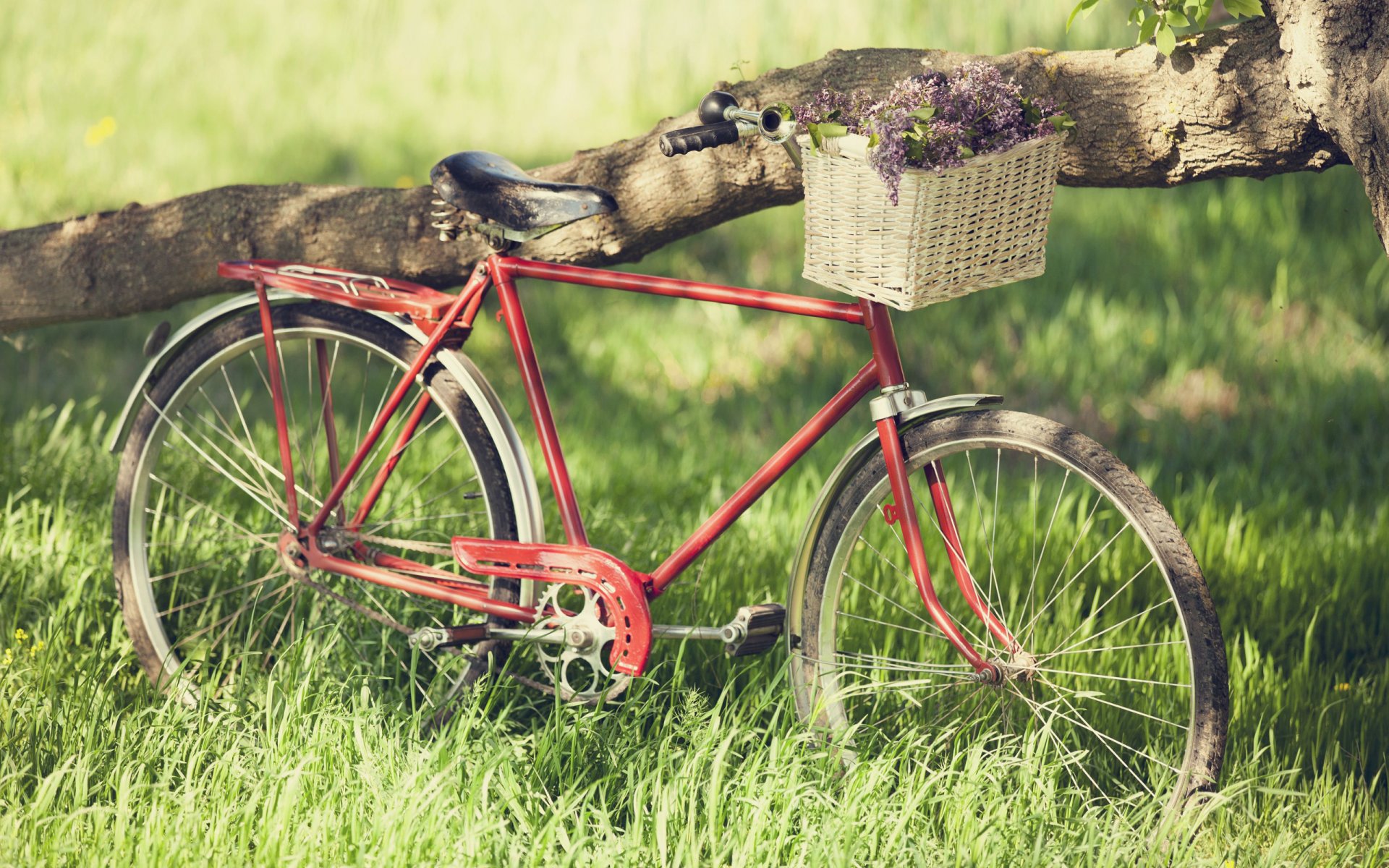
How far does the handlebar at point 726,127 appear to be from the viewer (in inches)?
88.9

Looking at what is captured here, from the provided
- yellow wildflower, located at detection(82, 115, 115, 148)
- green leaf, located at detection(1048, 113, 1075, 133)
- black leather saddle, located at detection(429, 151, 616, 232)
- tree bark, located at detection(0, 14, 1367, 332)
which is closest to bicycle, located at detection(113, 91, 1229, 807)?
Result: black leather saddle, located at detection(429, 151, 616, 232)

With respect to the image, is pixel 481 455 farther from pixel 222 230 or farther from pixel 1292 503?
pixel 1292 503

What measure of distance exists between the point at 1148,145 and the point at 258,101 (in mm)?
6180

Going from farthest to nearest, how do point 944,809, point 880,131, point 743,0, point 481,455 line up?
point 743,0, point 481,455, point 944,809, point 880,131

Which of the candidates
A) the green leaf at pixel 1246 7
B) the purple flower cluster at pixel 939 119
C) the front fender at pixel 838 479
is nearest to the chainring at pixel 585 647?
the front fender at pixel 838 479

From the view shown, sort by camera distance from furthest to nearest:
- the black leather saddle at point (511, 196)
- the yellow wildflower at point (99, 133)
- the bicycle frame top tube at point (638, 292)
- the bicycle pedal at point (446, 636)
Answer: the yellow wildflower at point (99, 133)
the bicycle pedal at point (446, 636)
the black leather saddle at point (511, 196)
the bicycle frame top tube at point (638, 292)

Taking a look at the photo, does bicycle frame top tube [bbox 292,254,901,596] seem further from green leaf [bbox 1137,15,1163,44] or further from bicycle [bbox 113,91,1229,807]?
green leaf [bbox 1137,15,1163,44]

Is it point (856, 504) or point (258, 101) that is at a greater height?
point (258, 101)

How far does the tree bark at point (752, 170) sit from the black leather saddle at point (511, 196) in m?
0.37

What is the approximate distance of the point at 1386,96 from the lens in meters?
2.20

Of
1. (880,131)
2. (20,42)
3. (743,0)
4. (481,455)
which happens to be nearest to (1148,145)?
(880,131)

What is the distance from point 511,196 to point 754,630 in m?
1.00

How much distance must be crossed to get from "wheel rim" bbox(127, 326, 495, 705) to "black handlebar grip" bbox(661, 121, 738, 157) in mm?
791

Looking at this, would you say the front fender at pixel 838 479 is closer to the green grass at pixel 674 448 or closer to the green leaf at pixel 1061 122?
the green grass at pixel 674 448
